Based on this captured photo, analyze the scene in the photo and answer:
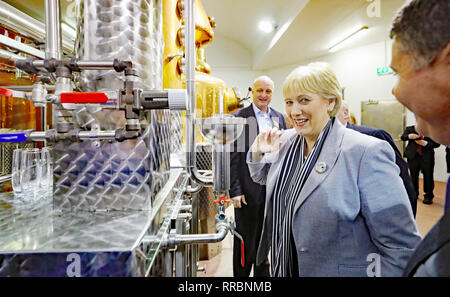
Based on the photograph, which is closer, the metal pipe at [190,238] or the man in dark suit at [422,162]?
the metal pipe at [190,238]

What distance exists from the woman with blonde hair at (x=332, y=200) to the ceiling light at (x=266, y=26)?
4681 mm

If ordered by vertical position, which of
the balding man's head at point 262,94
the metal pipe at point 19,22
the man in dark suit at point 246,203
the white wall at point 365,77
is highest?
the white wall at point 365,77

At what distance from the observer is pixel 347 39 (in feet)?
14.3

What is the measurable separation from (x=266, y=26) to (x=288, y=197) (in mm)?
5120

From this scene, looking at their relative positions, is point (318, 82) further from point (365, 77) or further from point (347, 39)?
point (365, 77)

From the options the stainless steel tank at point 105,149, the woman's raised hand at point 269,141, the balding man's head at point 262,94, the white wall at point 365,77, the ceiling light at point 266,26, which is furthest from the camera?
the ceiling light at point 266,26

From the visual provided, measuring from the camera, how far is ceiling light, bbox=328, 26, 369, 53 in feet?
12.6

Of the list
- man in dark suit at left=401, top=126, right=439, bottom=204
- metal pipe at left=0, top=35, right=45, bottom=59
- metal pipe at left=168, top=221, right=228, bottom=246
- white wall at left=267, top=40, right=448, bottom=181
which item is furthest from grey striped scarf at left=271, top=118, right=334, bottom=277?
white wall at left=267, top=40, right=448, bottom=181

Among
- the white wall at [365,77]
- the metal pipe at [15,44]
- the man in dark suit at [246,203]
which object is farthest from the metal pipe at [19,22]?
the white wall at [365,77]

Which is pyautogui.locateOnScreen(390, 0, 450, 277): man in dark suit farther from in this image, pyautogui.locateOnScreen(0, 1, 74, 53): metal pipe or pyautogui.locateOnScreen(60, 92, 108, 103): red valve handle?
pyautogui.locateOnScreen(0, 1, 74, 53): metal pipe

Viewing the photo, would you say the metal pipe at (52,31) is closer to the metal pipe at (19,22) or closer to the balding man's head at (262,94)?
the metal pipe at (19,22)

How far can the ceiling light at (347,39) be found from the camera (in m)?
3.85

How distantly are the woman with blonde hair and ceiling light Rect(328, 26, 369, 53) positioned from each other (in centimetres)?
380

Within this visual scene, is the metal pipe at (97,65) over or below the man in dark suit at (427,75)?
over
